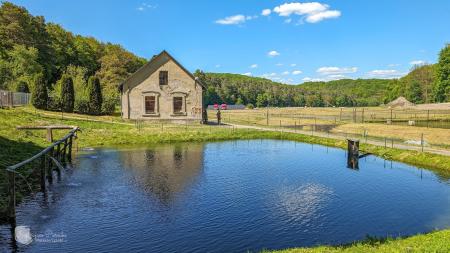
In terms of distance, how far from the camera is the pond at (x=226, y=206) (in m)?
13.5

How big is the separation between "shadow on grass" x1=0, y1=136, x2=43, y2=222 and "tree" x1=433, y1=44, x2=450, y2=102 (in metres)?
118

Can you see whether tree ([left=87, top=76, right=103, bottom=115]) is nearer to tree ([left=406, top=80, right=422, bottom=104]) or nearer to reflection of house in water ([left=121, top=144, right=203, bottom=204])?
reflection of house in water ([left=121, top=144, right=203, bottom=204])

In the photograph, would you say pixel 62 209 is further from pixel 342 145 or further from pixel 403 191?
pixel 342 145

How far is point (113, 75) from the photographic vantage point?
89062mm

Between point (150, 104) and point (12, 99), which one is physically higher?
point (12, 99)

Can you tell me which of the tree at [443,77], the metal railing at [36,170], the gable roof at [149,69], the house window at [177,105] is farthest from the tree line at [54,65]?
the tree at [443,77]

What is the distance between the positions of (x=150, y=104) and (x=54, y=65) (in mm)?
45535

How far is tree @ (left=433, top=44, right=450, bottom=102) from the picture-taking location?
384 feet

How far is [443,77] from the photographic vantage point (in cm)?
11944

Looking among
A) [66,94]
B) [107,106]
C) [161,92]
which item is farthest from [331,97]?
[66,94]

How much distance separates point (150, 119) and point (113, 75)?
41.9 m

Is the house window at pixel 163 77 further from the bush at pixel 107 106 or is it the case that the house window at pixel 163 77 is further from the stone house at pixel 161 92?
the bush at pixel 107 106

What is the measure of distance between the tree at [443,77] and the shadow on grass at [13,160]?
4665 inches

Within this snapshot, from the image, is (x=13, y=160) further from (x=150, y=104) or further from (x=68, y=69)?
(x=68, y=69)
